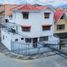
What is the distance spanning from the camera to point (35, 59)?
18422mm

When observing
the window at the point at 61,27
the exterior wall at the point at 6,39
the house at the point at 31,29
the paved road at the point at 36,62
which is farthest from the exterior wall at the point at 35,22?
the paved road at the point at 36,62

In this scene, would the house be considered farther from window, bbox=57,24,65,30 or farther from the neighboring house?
window, bbox=57,24,65,30

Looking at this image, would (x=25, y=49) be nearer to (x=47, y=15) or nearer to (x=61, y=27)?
(x=47, y=15)

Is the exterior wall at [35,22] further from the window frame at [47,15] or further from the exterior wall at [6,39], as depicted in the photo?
the exterior wall at [6,39]

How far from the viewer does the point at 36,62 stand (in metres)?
17.8

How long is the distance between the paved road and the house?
2.02m

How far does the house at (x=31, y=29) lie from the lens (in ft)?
68.9

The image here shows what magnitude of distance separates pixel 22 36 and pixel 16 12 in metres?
2.35

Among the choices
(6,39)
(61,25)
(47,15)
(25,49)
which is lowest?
(25,49)

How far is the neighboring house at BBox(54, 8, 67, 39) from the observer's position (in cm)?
2302

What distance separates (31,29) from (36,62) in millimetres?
4487

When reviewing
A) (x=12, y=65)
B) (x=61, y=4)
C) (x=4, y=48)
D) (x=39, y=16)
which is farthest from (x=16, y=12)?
(x=61, y=4)

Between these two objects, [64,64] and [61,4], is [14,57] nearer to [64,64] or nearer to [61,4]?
[64,64]

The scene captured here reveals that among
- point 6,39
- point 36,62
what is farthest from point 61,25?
point 36,62
